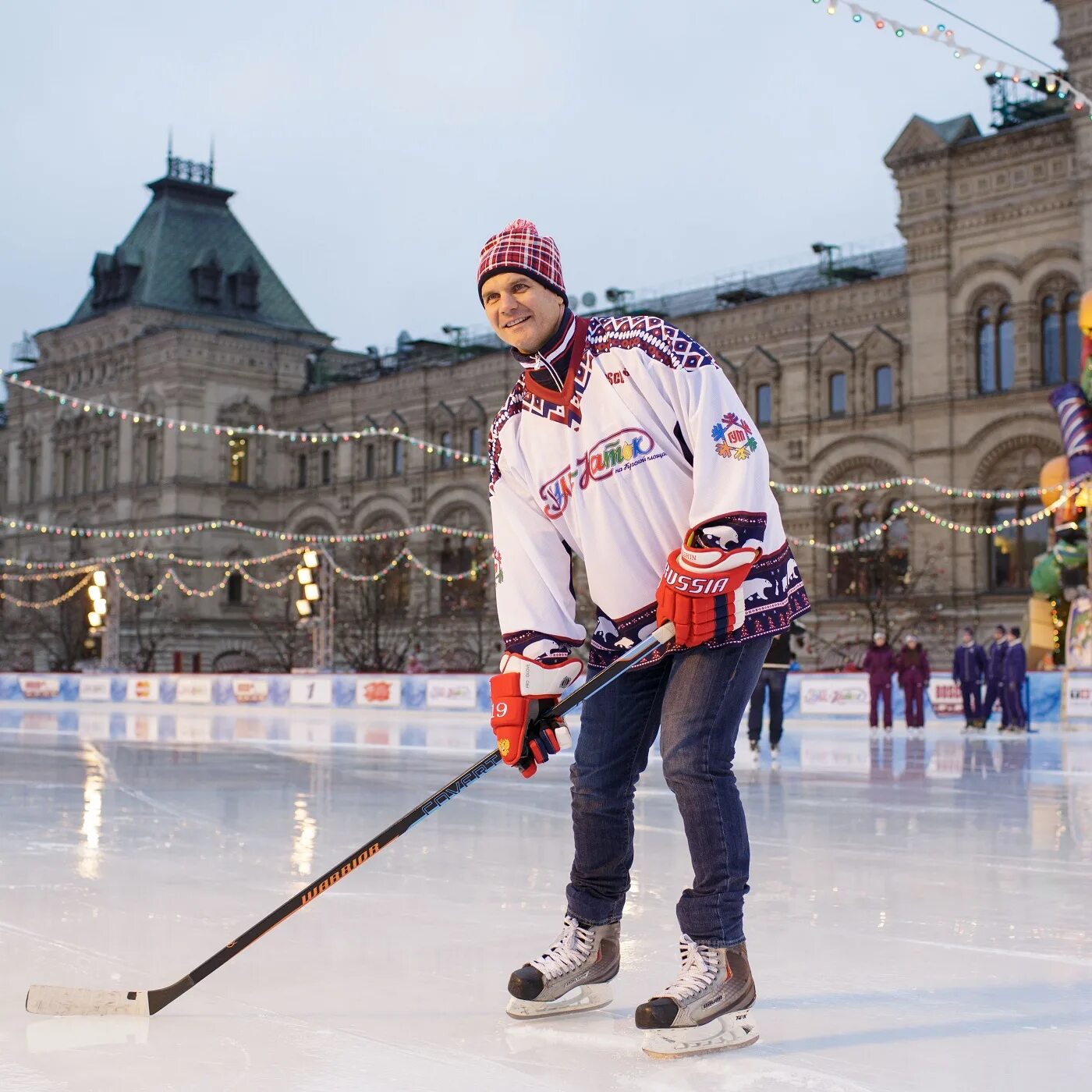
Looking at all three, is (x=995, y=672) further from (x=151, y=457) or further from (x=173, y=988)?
(x=151, y=457)

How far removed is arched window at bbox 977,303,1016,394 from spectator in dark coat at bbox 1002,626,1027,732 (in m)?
14.7

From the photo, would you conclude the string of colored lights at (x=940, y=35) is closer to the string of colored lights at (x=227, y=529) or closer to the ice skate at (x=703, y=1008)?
the ice skate at (x=703, y=1008)

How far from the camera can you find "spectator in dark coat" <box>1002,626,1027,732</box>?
1719 cm

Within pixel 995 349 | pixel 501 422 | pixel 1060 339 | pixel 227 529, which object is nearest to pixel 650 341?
pixel 501 422

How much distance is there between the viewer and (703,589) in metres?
2.90

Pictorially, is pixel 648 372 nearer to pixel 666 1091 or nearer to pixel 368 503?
pixel 666 1091

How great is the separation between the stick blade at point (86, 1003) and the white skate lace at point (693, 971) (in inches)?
41.3

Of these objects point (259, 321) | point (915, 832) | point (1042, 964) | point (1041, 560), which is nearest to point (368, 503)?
point (259, 321)

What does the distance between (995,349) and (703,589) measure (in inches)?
1173

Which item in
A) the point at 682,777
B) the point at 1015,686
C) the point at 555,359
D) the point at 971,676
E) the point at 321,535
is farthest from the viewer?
the point at 321,535

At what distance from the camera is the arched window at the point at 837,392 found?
34.0 metres

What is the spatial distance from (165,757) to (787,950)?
8.53 metres

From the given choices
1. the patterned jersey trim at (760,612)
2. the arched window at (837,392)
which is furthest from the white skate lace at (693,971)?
the arched window at (837,392)

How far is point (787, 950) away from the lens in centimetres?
368
